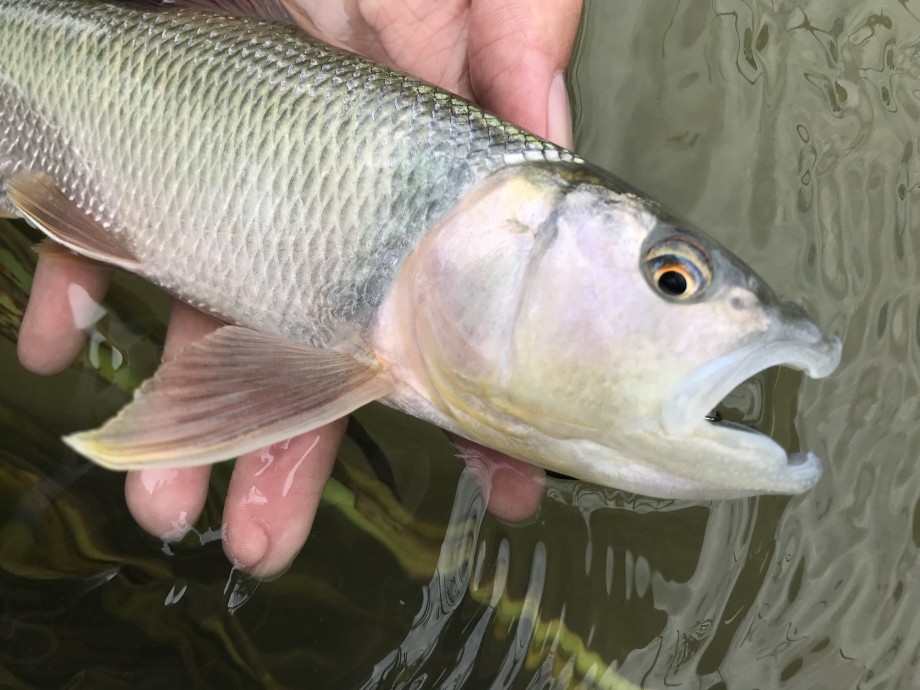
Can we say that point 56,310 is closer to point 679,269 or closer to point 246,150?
point 246,150

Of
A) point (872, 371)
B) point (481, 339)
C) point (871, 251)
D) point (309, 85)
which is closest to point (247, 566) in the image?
point (481, 339)

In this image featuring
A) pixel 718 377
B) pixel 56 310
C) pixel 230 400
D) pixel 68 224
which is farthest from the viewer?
pixel 56 310

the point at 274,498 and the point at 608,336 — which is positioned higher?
the point at 608,336

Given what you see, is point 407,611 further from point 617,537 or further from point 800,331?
point 800,331

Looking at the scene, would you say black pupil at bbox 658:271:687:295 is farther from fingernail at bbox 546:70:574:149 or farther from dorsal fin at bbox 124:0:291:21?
dorsal fin at bbox 124:0:291:21

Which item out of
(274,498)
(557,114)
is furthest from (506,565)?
(557,114)

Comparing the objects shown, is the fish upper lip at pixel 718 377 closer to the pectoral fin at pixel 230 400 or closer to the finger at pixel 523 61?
the pectoral fin at pixel 230 400
